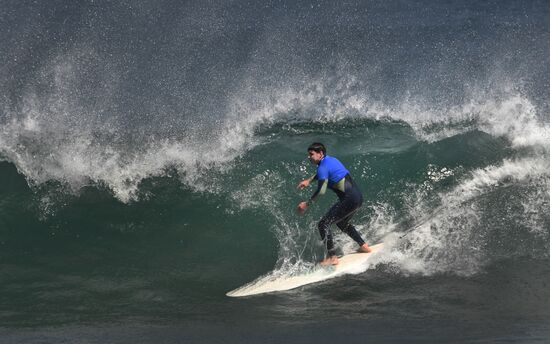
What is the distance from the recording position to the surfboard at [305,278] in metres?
8.12

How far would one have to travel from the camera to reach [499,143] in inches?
458

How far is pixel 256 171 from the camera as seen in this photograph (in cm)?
1094

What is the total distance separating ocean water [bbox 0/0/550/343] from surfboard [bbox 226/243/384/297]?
0.16 meters

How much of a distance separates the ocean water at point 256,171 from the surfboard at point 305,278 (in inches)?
6.2

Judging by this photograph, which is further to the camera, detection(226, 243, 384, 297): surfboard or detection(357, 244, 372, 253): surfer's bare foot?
detection(357, 244, 372, 253): surfer's bare foot

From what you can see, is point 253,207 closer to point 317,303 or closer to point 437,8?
point 317,303

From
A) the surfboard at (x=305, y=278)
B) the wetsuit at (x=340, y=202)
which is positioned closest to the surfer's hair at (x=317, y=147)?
the wetsuit at (x=340, y=202)

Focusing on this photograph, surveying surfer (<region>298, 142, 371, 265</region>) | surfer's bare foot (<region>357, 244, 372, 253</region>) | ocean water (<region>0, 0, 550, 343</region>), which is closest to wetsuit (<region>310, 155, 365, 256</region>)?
surfer (<region>298, 142, 371, 265</region>)

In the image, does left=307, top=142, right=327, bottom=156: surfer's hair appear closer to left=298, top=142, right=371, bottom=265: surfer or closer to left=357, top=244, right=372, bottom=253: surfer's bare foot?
left=298, top=142, right=371, bottom=265: surfer

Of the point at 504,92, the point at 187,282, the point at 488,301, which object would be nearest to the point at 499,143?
the point at 504,92

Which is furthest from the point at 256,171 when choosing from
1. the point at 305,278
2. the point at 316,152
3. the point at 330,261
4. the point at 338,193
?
the point at 305,278

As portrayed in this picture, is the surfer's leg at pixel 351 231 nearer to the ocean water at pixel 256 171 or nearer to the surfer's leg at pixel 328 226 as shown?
the surfer's leg at pixel 328 226

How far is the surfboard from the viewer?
8.12 m

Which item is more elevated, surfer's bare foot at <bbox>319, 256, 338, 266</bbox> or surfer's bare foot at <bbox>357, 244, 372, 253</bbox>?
surfer's bare foot at <bbox>357, 244, 372, 253</bbox>
